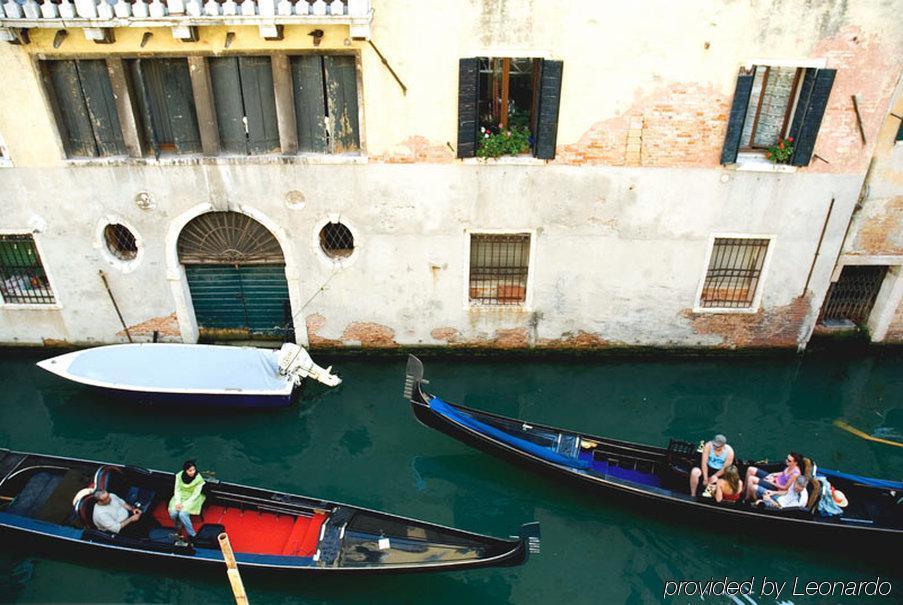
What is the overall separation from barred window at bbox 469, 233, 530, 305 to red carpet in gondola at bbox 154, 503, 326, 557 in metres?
3.91

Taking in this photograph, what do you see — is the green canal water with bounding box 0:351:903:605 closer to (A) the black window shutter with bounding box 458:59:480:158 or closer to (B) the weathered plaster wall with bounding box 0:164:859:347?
(B) the weathered plaster wall with bounding box 0:164:859:347

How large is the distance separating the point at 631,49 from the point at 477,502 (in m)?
5.54

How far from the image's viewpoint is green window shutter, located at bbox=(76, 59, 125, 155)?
7.49m

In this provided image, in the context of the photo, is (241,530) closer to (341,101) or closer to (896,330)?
(341,101)

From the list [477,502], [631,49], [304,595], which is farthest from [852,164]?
[304,595]

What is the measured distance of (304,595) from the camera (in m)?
6.34

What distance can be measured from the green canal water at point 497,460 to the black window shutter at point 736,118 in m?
3.22

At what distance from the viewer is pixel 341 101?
7711 millimetres

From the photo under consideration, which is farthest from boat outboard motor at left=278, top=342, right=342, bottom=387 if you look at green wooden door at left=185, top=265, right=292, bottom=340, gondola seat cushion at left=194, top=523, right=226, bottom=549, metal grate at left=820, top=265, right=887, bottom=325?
metal grate at left=820, top=265, right=887, bottom=325

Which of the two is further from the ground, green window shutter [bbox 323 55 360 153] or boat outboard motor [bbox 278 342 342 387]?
green window shutter [bbox 323 55 360 153]

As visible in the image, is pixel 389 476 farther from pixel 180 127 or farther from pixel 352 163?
pixel 180 127

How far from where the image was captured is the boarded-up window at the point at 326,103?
24.6 ft

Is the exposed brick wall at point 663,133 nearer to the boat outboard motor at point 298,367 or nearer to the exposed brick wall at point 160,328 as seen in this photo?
the boat outboard motor at point 298,367

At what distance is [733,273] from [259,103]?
6737 mm
